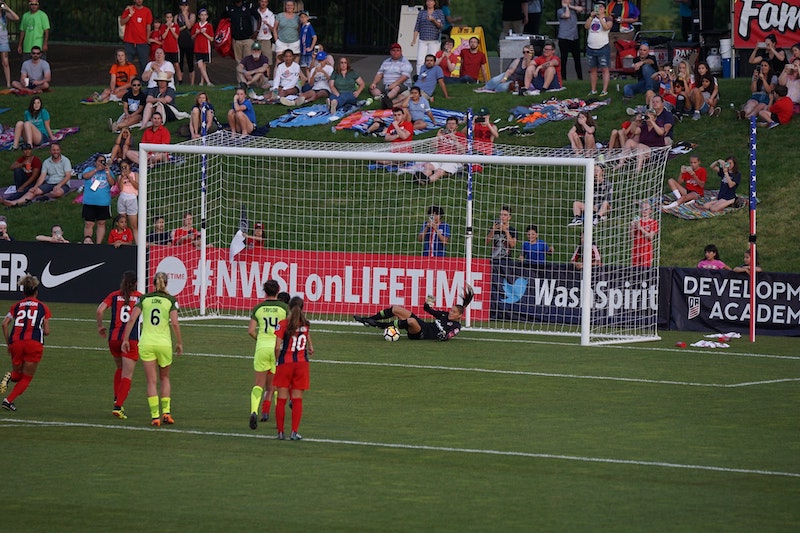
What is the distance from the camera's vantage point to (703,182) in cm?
2800

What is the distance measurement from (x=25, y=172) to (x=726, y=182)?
16.1 m

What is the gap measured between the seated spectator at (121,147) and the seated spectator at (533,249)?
10.7m

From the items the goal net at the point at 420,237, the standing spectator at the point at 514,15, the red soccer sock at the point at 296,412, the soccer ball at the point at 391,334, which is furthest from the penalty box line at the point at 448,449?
the standing spectator at the point at 514,15

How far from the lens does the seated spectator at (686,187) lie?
27891 millimetres

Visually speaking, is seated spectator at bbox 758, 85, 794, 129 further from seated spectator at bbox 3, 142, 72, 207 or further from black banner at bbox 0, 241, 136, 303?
seated spectator at bbox 3, 142, 72, 207

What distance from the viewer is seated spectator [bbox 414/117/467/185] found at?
80.6ft

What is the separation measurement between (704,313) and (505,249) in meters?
3.70

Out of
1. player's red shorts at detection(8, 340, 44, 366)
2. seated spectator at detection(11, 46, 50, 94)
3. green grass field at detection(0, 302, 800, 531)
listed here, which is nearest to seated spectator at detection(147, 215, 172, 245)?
green grass field at detection(0, 302, 800, 531)

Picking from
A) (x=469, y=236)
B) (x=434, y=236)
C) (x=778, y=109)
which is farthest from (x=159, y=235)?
(x=778, y=109)

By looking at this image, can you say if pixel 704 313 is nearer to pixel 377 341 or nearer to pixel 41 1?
pixel 377 341

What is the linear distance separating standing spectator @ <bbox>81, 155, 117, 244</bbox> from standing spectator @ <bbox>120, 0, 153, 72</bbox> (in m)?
7.54

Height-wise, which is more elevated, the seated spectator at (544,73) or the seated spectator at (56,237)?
the seated spectator at (544,73)

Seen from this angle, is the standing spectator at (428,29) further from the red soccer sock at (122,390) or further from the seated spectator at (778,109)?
the red soccer sock at (122,390)

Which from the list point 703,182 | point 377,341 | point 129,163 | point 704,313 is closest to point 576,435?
point 377,341
